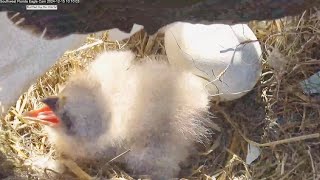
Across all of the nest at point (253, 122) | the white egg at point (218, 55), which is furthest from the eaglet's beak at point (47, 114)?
the white egg at point (218, 55)

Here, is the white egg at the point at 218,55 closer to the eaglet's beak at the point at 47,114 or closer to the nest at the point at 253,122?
the nest at the point at 253,122

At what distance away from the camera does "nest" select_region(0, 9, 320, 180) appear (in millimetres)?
1493

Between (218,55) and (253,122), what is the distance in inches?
7.3

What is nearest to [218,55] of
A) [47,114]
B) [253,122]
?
[253,122]

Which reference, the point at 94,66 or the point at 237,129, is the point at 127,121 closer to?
the point at 94,66

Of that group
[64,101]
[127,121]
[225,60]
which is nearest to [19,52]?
[64,101]

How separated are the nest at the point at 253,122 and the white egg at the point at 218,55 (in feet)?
0.21

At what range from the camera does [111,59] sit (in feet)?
4.97

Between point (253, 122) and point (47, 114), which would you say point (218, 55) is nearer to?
point (253, 122)

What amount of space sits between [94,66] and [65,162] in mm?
216

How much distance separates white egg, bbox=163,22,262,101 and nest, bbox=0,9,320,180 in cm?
6

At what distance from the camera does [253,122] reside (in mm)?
1577

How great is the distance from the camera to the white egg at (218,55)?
4.95ft

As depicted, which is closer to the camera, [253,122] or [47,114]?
[47,114]
